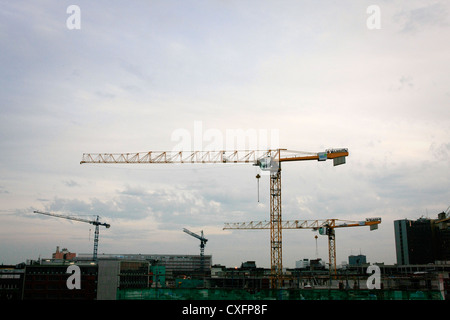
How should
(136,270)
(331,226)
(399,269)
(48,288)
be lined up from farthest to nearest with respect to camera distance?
(399,269), (331,226), (136,270), (48,288)

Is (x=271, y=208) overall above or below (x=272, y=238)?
above

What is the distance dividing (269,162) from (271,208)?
1221 cm

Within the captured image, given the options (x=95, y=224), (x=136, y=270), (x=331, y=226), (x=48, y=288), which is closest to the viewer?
(x=48, y=288)

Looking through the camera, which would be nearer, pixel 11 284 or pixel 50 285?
pixel 50 285

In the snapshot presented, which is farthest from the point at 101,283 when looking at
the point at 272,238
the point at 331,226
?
the point at 331,226

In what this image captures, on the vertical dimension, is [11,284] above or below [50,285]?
below

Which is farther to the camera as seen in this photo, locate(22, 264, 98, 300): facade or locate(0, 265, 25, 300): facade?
locate(0, 265, 25, 300): facade

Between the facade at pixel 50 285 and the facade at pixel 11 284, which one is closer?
the facade at pixel 50 285
